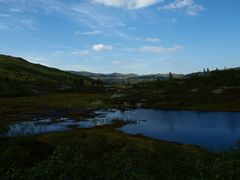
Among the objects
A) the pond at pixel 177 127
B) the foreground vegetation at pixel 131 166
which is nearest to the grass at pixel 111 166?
the foreground vegetation at pixel 131 166

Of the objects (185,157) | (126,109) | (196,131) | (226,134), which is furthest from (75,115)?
(185,157)

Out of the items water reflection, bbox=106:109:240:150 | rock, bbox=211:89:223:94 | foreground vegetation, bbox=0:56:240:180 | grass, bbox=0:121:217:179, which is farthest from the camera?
rock, bbox=211:89:223:94

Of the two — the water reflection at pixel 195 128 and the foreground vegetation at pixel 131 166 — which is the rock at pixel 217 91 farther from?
the foreground vegetation at pixel 131 166

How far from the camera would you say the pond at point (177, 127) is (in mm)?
84062

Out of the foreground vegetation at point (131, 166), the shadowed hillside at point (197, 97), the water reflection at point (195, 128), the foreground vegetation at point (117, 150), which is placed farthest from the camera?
the shadowed hillside at point (197, 97)

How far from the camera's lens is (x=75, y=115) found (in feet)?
436

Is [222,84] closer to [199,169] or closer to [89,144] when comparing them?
[89,144]

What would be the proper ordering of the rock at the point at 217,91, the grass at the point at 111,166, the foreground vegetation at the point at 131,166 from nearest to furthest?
1. the foreground vegetation at the point at 131,166
2. the grass at the point at 111,166
3. the rock at the point at 217,91

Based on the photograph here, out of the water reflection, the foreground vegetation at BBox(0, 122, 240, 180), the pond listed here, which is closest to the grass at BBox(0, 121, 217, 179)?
the foreground vegetation at BBox(0, 122, 240, 180)

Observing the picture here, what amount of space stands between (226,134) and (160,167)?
6590 centimetres

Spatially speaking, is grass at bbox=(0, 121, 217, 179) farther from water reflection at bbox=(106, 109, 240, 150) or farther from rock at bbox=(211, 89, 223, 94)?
rock at bbox=(211, 89, 223, 94)

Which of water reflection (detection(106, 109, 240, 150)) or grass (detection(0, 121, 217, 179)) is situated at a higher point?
grass (detection(0, 121, 217, 179))

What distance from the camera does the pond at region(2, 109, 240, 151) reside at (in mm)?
84062

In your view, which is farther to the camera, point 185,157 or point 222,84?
point 222,84
